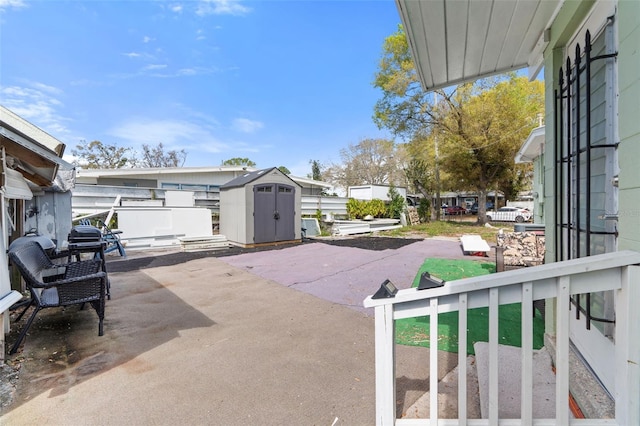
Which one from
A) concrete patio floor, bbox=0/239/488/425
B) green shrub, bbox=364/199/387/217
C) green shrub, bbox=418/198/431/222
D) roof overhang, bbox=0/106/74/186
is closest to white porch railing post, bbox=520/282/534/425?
concrete patio floor, bbox=0/239/488/425

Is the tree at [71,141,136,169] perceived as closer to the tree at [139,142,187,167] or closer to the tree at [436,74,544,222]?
the tree at [139,142,187,167]

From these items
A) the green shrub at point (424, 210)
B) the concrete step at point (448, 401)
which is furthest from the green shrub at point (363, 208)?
the concrete step at point (448, 401)

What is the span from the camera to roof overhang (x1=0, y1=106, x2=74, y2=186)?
2527 mm

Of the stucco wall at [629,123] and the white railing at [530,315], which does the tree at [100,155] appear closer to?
the white railing at [530,315]

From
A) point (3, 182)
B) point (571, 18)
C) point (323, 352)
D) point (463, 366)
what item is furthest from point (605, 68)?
point (3, 182)

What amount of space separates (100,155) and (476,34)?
100ft

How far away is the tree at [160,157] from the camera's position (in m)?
26.9

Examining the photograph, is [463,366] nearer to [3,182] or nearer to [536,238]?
[3,182]

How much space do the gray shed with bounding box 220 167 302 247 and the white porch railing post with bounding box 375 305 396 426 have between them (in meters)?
8.42

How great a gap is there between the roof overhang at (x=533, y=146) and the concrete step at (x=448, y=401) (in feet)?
19.6

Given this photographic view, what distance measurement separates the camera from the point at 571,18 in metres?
1.83

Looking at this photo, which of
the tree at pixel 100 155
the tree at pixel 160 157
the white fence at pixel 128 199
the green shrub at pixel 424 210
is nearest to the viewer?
the white fence at pixel 128 199

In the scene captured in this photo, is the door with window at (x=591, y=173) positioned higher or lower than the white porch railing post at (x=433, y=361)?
higher

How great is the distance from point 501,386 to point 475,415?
27 centimetres
